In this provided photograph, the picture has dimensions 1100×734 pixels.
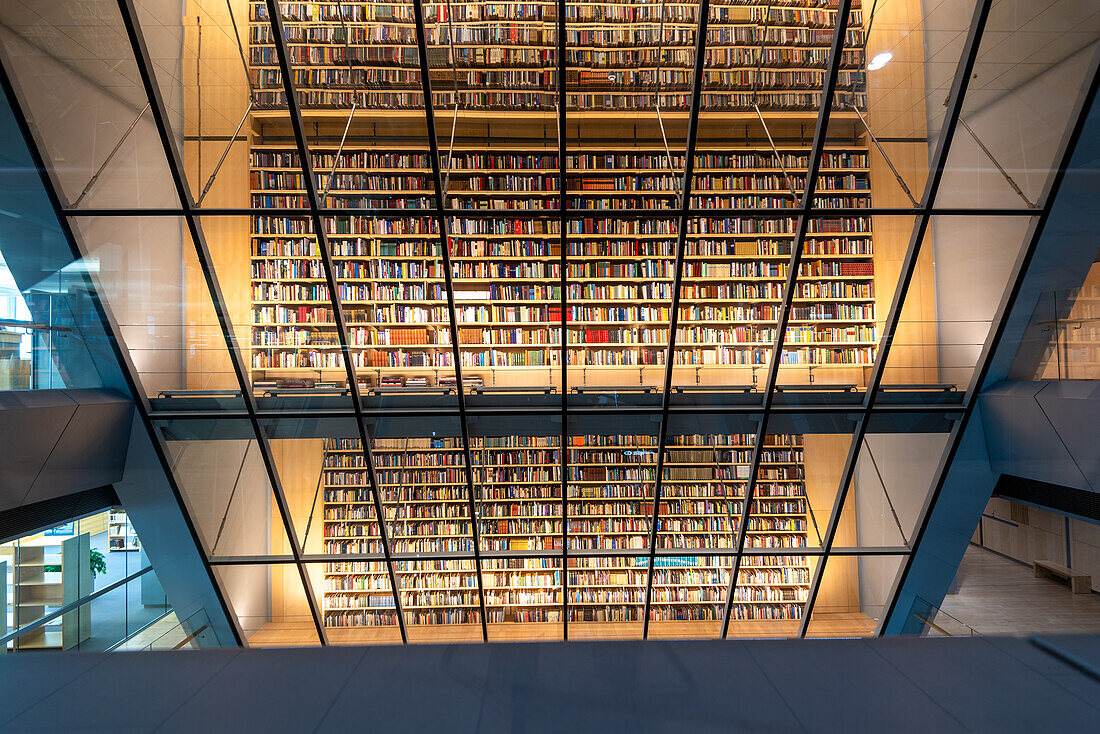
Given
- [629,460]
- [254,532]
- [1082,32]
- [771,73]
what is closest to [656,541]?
[629,460]

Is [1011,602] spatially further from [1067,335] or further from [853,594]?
[1067,335]

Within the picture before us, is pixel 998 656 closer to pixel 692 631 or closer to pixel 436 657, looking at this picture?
pixel 436 657

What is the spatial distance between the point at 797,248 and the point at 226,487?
17.8 ft

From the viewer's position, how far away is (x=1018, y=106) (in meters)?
4.44

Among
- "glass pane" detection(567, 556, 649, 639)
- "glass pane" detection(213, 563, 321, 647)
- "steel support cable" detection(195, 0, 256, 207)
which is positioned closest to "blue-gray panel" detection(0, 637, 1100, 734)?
"steel support cable" detection(195, 0, 256, 207)

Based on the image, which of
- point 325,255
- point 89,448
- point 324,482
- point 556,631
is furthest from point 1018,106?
point 89,448

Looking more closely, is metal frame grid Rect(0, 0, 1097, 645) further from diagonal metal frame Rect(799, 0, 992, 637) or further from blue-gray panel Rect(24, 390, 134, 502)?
blue-gray panel Rect(24, 390, 134, 502)

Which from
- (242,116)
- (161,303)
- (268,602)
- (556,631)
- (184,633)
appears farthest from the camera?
(556,631)

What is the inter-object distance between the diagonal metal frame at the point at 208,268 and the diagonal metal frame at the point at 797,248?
4.31m

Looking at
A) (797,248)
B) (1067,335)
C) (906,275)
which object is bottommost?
(1067,335)

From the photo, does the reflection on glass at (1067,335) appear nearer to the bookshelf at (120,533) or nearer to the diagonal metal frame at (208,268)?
the diagonal metal frame at (208,268)

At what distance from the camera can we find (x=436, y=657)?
193cm

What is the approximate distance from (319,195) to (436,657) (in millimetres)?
3677

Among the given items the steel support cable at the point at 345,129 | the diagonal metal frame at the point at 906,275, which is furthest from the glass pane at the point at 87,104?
the diagonal metal frame at the point at 906,275
